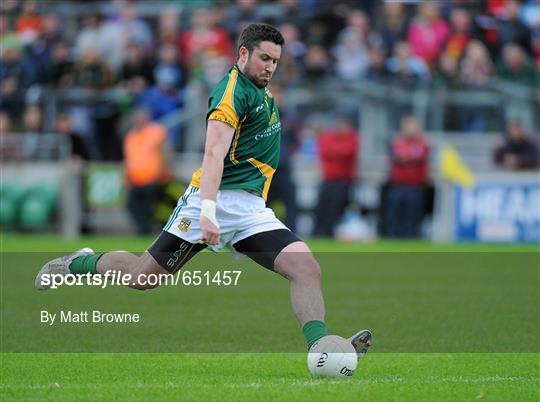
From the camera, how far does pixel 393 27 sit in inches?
890

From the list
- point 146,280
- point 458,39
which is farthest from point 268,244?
point 458,39

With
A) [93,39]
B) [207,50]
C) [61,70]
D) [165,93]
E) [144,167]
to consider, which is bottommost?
[144,167]

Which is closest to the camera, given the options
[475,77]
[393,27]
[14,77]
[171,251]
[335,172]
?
[171,251]

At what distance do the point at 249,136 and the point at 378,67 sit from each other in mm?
14701

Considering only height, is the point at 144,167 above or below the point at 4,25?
below

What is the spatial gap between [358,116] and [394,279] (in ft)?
26.2

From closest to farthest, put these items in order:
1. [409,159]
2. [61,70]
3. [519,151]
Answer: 1. [519,151]
2. [409,159]
3. [61,70]

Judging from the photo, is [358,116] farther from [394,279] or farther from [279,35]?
[279,35]

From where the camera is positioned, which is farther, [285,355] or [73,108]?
[73,108]

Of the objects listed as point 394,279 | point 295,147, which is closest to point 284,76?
point 295,147

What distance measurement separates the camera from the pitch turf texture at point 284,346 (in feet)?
22.7

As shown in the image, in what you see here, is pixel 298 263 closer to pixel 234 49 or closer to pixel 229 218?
pixel 229 218

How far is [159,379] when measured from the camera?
7336mm

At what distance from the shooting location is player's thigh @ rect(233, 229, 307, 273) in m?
7.57
